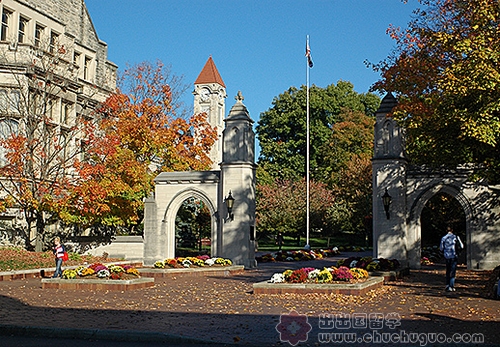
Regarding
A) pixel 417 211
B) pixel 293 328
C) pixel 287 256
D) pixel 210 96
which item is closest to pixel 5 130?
pixel 287 256

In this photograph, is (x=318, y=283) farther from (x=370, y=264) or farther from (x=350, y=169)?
(x=350, y=169)

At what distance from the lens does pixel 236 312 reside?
12.1 m

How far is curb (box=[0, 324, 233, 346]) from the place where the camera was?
920 cm

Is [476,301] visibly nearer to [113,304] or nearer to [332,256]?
[113,304]

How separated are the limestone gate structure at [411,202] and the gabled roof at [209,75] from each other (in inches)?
2416

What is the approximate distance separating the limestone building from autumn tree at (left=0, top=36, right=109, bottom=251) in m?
0.05

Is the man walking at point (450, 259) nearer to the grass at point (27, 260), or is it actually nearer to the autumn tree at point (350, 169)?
the grass at point (27, 260)

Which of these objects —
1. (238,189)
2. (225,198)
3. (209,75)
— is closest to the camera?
(238,189)

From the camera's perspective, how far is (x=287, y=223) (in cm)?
4562

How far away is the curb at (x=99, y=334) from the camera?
362 inches

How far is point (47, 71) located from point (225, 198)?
10867 mm

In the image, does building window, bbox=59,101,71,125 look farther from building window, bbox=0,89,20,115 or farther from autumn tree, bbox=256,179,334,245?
autumn tree, bbox=256,179,334,245

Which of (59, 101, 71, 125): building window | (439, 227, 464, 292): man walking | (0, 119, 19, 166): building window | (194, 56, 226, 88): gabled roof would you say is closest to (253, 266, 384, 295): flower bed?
(439, 227, 464, 292): man walking

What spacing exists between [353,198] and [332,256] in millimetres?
8990
